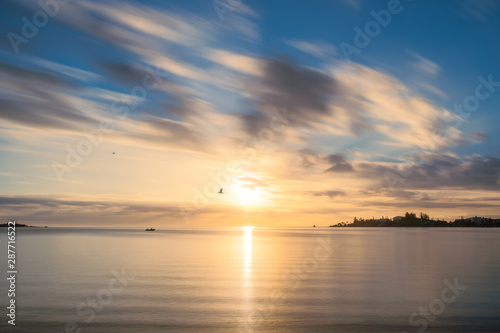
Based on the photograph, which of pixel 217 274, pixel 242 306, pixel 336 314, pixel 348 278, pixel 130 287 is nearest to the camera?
pixel 336 314

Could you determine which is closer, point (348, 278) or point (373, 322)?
point (373, 322)

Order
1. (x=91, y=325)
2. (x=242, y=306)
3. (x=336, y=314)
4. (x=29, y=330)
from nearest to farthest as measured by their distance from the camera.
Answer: (x=29, y=330) < (x=91, y=325) < (x=336, y=314) < (x=242, y=306)

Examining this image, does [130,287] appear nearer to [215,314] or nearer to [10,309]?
[10,309]

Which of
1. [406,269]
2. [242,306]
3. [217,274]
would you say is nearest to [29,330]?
[242,306]

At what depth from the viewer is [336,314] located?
1116 inches

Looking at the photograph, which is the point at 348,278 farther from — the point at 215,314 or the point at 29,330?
the point at 29,330

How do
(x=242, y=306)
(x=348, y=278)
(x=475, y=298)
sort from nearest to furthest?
(x=242, y=306) < (x=475, y=298) < (x=348, y=278)

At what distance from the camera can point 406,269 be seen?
54.6m

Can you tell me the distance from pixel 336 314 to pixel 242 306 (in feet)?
24.6

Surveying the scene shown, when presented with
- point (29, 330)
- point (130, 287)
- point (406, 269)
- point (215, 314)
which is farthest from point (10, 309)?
point (406, 269)

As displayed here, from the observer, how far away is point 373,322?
26344 millimetres

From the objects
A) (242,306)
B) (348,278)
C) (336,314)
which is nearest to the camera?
(336,314)

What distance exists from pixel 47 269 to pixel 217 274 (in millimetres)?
23567

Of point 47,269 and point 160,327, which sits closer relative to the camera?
point 160,327
